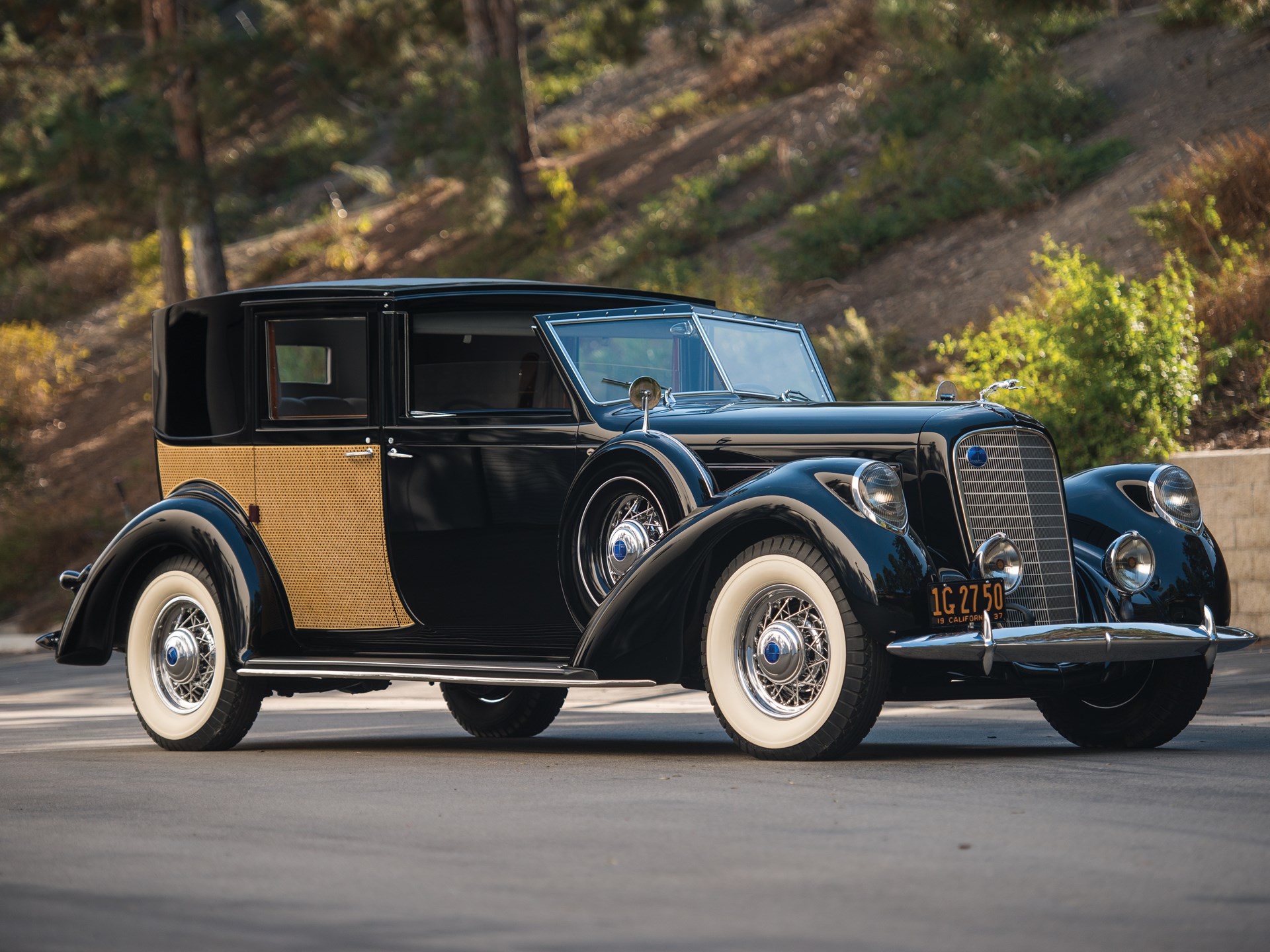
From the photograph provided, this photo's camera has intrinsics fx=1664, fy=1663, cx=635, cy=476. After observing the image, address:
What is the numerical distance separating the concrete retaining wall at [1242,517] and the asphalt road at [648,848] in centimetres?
462

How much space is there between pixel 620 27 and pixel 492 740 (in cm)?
2626

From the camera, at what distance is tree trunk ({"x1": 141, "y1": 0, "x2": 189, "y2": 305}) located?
25609mm

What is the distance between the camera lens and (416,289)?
8305 mm

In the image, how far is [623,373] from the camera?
8156 millimetres

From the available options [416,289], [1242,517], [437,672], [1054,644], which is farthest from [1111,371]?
[437,672]

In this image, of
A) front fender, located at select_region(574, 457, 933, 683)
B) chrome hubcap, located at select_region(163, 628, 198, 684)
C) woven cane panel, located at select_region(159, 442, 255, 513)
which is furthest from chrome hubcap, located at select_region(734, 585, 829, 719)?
chrome hubcap, located at select_region(163, 628, 198, 684)

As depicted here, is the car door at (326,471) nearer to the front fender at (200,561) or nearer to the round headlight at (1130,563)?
the front fender at (200,561)

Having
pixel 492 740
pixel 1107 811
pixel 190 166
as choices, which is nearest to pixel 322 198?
pixel 190 166

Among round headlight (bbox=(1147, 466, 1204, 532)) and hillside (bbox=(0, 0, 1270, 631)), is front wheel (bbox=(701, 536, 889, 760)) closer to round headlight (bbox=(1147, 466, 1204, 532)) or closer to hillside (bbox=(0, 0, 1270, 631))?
round headlight (bbox=(1147, 466, 1204, 532))

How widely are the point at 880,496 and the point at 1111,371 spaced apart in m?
8.52

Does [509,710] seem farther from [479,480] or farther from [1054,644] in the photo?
[1054,644]

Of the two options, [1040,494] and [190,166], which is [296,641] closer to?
[1040,494]

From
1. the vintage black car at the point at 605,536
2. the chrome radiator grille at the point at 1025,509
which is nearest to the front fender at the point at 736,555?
the vintage black car at the point at 605,536

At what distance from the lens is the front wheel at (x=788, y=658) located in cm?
647
